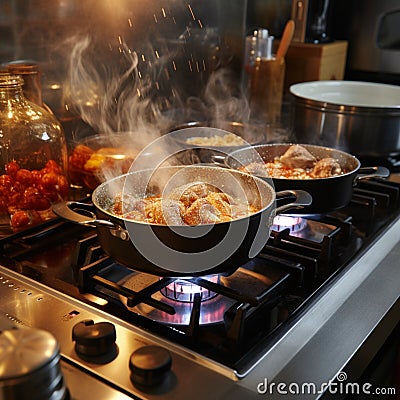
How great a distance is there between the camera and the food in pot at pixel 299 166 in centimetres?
110

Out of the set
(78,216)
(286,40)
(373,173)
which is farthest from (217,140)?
(78,216)

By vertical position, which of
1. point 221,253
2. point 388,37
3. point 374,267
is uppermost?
point 388,37

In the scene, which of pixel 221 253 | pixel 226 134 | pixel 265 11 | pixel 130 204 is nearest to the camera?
pixel 221 253

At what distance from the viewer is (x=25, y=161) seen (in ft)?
3.52

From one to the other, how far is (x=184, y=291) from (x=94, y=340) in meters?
0.21

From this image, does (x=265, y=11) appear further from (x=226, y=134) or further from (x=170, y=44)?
(x=226, y=134)

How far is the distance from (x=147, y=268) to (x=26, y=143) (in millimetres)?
462

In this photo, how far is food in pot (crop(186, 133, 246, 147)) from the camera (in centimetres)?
136

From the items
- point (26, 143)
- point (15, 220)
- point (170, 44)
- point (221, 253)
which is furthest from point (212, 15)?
point (221, 253)

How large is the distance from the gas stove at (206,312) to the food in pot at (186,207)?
3.8 inches

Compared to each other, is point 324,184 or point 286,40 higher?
point 286,40

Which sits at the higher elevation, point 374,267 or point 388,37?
point 388,37

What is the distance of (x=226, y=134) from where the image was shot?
144cm
